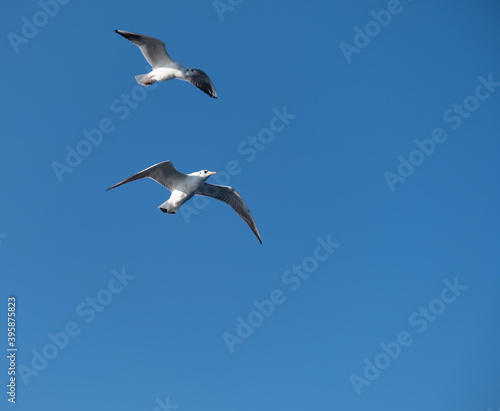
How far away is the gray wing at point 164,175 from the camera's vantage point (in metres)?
14.7

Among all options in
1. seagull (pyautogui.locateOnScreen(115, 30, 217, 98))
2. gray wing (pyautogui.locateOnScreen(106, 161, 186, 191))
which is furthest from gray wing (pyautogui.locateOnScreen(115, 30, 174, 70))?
gray wing (pyautogui.locateOnScreen(106, 161, 186, 191))

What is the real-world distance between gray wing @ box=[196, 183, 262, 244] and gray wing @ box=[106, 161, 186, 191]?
0.88m

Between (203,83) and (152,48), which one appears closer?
(152,48)

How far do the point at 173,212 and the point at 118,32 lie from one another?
19.4 ft

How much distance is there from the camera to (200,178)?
1519 centimetres

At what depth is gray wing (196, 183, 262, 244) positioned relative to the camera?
16000 mm

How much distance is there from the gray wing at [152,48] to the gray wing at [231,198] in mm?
4309

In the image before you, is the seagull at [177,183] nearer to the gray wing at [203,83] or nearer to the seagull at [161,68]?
the gray wing at [203,83]

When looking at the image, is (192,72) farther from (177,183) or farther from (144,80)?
(177,183)

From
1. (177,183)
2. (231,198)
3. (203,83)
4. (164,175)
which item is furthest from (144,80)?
(231,198)

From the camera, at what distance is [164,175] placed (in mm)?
15117

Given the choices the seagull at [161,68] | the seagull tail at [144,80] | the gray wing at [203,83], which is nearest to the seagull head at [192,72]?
the seagull at [161,68]

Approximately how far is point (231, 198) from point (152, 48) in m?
5.41

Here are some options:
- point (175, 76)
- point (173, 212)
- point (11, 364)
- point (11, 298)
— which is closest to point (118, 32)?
point (175, 76)
